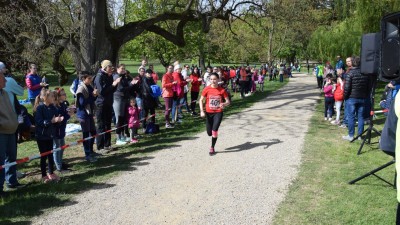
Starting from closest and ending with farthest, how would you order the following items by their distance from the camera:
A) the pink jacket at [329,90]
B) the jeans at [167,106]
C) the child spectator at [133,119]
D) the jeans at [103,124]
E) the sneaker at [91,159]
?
the sneaker at [91,159] → the jeans at [103,124] → the child spectator at [133,119] → the jeans at [167,106] → the pink jacket at [329,90]

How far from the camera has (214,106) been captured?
7996 millimetres

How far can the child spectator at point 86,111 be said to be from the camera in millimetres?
7598

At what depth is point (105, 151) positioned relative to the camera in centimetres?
842

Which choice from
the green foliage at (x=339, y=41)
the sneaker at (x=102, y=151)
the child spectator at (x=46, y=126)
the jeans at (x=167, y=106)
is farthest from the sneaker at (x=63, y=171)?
the green foliage at (x=339, y=41)

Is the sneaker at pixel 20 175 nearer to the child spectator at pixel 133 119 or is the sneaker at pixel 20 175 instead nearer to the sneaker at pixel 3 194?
the sneaker at pixel 3 194

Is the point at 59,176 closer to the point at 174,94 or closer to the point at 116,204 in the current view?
the point at 116,204

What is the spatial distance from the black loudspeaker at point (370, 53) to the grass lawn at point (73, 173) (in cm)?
425

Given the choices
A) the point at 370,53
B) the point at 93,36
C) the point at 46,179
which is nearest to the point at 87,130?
the point at 46,179

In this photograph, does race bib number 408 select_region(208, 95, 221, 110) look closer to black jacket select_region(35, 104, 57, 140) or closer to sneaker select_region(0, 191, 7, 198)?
black jacket select_region(35, 104, 57, 140)

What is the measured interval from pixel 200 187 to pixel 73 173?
8.10 ft

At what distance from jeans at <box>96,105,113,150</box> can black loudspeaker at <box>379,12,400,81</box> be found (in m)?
5.94

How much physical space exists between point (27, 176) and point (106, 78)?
2.72 metres

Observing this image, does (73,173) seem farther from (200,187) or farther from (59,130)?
(200,187)

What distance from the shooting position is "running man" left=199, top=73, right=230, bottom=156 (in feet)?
26.1
